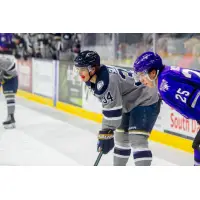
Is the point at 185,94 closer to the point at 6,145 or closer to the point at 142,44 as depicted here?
the point at 6,145

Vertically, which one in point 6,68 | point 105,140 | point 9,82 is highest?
point 6,68

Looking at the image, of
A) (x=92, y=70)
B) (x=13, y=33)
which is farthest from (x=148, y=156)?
(x=13, y=33)

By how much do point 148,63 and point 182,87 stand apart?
218 mm

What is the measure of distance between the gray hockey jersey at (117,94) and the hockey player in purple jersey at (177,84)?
223 mm

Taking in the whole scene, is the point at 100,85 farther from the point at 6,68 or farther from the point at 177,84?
the point at 6,68

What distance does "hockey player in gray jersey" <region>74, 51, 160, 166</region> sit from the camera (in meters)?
2.02

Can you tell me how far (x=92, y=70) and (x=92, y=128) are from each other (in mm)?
1192

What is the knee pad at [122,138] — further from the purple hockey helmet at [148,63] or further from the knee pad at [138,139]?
the purple hockey helmet at [148,63]

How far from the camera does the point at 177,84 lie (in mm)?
1698

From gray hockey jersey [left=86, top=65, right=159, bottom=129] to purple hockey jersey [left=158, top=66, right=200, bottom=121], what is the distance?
320 millimetres

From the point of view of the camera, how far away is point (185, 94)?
1.69 metres


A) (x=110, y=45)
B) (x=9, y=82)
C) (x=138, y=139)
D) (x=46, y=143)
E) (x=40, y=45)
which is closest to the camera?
(x=138, y=139)

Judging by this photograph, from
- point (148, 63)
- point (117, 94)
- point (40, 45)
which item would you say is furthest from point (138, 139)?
point (40, 45)

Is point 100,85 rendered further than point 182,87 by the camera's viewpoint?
Yes
